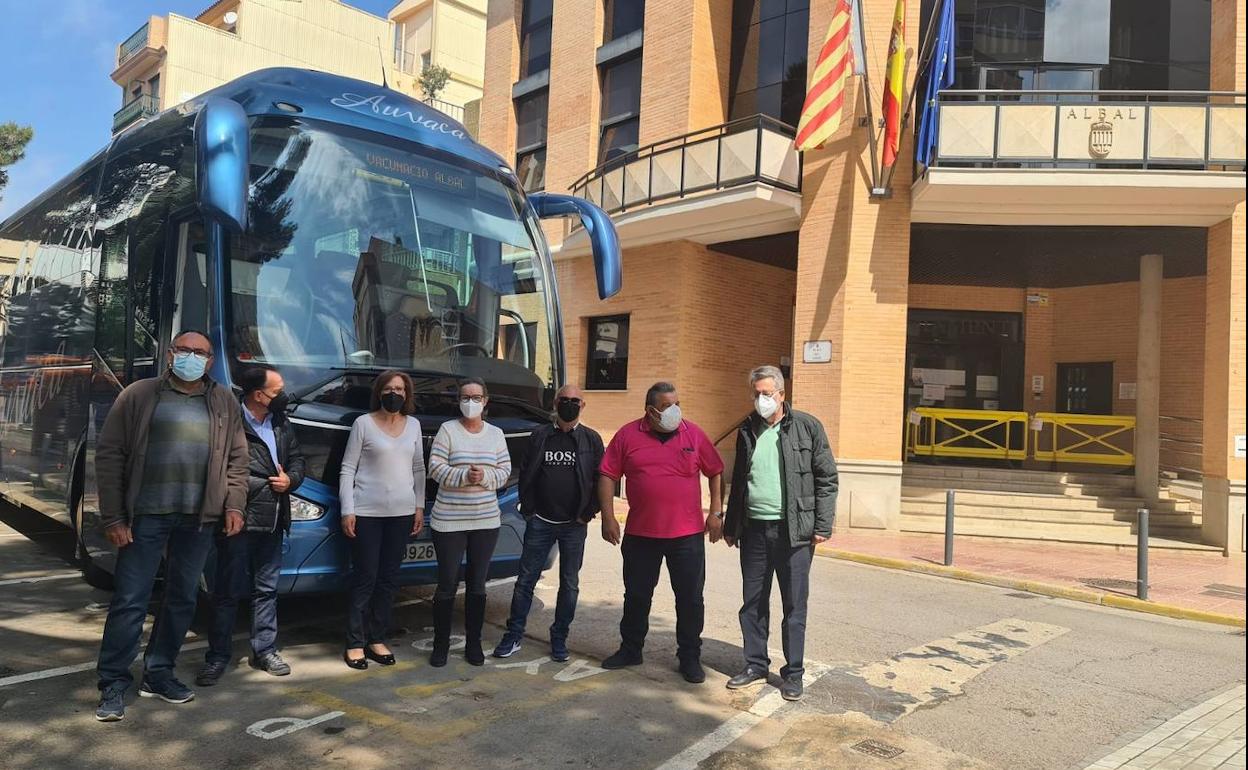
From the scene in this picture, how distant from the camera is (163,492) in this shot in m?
4.34

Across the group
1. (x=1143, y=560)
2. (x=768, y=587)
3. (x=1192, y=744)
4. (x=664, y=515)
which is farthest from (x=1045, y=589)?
(x=664, y=515)

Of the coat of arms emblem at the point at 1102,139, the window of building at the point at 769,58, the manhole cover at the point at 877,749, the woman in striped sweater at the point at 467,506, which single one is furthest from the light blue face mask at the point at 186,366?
the window of building at the point at 769,58

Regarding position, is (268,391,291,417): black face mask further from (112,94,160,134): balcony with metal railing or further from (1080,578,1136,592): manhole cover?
(112,94,160,134): balcony with metal railing

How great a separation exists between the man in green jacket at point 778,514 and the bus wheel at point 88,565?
15.2ft

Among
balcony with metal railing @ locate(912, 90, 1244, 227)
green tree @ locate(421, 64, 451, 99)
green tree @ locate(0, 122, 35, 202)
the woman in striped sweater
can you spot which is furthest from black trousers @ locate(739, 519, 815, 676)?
green tree @ locate(421, 64, 451, 99)

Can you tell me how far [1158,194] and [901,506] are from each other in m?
5.95

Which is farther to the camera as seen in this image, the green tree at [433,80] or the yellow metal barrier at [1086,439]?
the green tree at [433,80]

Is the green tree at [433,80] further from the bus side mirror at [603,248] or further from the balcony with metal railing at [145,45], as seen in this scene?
the bus side mirror at [603,248]

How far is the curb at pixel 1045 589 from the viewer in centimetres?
850

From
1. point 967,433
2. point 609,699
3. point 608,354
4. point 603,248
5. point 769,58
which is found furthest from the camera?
point 608,354

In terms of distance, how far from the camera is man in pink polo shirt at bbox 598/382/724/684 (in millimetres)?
5293

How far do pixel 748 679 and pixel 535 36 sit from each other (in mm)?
19528

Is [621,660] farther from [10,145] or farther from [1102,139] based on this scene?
[10,145]

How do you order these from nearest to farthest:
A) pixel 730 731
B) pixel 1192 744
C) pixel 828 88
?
pixel 730 731 < pixel 1192 744 < pixel 828 88
